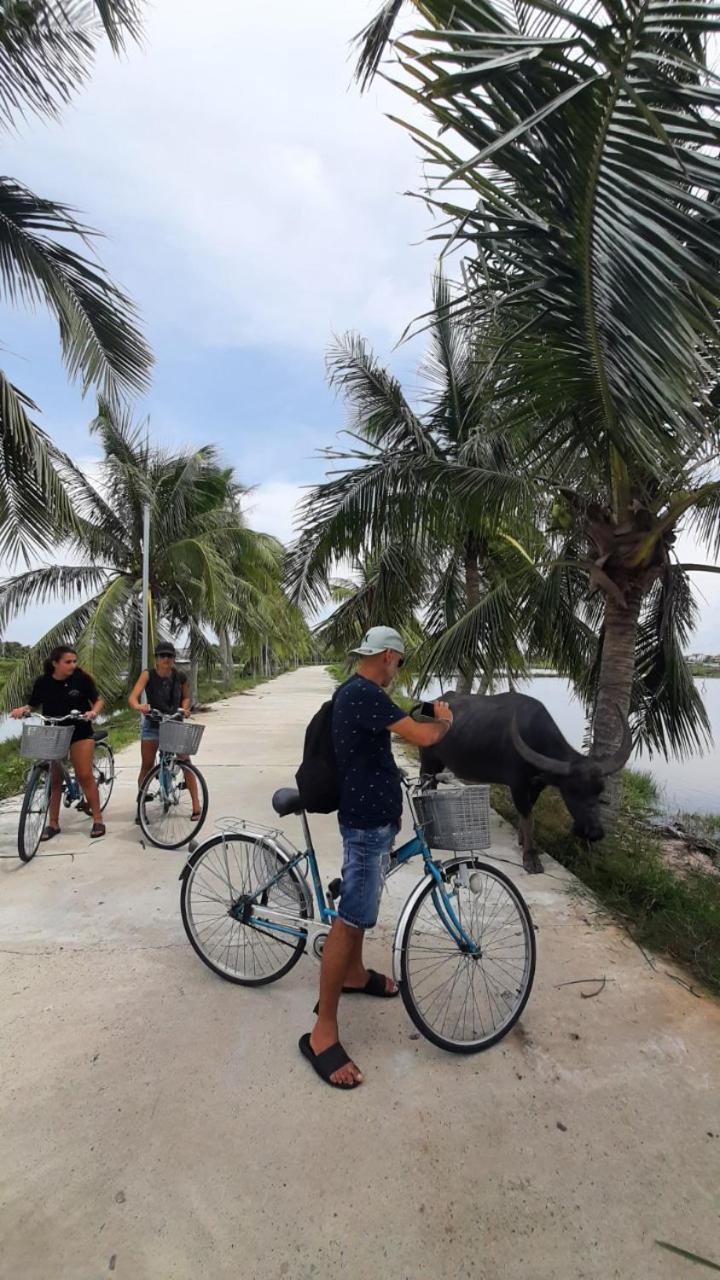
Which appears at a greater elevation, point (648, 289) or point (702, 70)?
point (702, 70)

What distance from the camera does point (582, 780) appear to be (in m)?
4.85

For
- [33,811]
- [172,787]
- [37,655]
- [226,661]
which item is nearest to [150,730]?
[172,787]

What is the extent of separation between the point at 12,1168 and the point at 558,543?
308 inches

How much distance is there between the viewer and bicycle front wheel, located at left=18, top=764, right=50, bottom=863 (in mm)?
4793

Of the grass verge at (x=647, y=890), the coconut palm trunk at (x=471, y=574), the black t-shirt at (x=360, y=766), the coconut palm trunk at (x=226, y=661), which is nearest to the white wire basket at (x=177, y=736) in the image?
the black t-shirt at (x=360, y=766)

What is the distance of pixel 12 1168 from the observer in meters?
2.09

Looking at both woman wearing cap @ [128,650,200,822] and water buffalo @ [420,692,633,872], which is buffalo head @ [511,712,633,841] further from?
woman wearing cap @ [128,650,200,822]

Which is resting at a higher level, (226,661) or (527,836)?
(226,661)

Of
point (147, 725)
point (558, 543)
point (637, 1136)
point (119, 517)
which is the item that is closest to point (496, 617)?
point (558, 543)

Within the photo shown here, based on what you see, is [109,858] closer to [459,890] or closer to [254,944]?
[254,944]

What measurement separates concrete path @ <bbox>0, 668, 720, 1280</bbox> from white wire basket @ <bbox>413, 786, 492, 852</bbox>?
2.80 feet

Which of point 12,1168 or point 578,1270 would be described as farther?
point 12,1168

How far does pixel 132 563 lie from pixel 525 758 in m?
11.3

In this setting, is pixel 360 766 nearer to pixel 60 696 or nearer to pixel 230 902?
pixel 230 902
